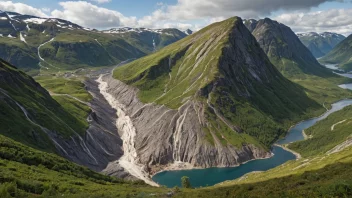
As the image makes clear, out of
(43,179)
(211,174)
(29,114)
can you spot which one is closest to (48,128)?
(29,114)

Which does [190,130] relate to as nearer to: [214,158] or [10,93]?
[214,158]

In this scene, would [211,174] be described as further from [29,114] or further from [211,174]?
[29,114]

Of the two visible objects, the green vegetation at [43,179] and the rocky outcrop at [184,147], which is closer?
the green vegetation at [43,179]

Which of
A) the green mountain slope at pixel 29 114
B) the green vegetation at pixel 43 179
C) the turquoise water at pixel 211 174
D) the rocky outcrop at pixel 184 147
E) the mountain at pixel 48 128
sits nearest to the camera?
the green vegetation at pixel 43 179

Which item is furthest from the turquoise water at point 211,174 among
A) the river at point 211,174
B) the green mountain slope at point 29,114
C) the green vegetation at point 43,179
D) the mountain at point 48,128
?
the green vegetation at point 43,179

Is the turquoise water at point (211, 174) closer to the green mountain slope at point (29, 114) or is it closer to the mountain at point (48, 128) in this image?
the mountain at point (48, 128)

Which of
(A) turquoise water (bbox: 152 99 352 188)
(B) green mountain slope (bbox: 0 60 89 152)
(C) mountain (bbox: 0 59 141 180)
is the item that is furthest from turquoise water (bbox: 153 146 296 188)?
(B) green mountain slope (bbox: 0 60 89 152)

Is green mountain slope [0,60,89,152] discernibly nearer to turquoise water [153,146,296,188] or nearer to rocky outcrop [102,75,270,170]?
rocky outcrop [102,75,270,170]
